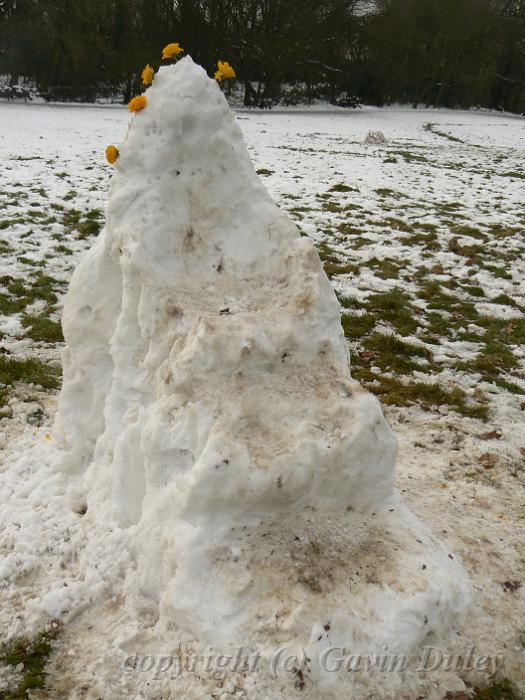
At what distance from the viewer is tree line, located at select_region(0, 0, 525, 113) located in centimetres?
3005

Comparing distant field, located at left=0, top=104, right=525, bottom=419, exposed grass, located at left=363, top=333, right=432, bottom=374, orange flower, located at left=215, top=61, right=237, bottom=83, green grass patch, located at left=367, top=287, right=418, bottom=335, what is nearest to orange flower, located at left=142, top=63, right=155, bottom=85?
orange flower, located at left=215, top=61, right=237, bottom=83

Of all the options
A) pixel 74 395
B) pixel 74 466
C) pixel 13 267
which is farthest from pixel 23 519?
pixel 13 267

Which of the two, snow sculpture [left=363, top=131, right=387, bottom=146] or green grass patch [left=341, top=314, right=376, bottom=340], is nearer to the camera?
green grass patch [left=341, top=314, right=376, bottom=340]

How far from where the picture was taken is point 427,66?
1596 inches

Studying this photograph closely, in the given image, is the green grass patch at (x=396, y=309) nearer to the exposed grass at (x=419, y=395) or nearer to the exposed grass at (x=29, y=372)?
the exposed grass at (x=419, y=395)

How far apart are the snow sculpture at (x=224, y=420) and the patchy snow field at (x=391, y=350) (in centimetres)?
23

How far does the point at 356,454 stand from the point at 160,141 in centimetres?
195

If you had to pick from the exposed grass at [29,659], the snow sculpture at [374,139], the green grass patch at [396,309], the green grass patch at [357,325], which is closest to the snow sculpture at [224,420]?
the exposed grass at [29,659]

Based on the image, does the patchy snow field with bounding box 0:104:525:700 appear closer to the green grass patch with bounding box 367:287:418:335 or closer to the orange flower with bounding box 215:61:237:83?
the green grass patch with bounding box 367:287:418:335

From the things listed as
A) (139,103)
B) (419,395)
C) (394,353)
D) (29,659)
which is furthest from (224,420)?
(394,353)

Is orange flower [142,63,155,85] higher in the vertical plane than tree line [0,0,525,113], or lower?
lower

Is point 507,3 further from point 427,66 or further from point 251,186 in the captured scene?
point 251,186

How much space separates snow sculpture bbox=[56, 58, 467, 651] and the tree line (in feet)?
101

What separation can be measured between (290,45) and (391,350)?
33.4 metres
